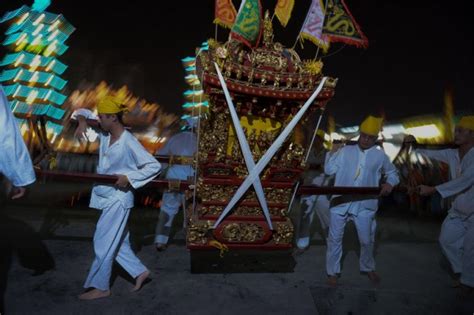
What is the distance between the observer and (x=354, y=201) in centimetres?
358

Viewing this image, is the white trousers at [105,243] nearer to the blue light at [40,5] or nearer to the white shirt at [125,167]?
the white shirt at [125,167]

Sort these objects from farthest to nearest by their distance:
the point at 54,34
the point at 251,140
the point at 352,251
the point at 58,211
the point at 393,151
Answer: the point at 54,34, the point at 393,151, the point at 58,211, the point at 352,251, the point at 251,140

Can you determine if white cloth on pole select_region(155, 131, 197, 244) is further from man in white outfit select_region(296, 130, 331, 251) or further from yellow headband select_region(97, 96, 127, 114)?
man in white outfit select_region(296, 130, 331, 251)

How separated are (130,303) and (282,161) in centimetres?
190

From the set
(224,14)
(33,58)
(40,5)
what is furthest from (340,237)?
(40,5)

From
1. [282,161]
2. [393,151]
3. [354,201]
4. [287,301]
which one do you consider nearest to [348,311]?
[287,301]

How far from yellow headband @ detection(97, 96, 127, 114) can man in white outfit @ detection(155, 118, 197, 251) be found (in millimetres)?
1412

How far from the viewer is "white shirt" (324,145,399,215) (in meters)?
3.59

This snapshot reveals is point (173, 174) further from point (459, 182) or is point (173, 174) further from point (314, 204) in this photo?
point (459, 182)

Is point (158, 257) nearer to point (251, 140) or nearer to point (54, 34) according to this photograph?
point (251, 140)

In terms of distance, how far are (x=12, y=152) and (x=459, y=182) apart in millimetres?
4011

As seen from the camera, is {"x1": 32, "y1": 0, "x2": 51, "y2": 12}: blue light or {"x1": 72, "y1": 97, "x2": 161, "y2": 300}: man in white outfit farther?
{"x1": 32, "y1": 0, "x2": 51, "y2": 12}: blue light

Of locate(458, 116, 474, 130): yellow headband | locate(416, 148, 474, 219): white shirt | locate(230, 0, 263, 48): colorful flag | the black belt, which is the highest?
locate(230, 0, 263, 48): colorful flag

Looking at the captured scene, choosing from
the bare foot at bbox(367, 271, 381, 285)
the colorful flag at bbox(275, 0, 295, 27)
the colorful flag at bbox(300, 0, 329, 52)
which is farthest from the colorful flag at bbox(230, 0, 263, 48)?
the bare foot at bbox(367, 271, 381, 285)
